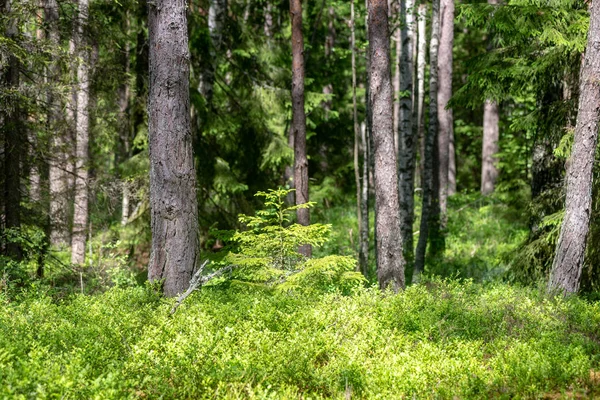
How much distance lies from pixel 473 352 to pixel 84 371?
417 centimetres

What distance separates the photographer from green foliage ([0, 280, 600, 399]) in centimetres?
501

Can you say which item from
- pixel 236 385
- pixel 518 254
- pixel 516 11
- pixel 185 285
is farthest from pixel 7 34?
pixel 518 254

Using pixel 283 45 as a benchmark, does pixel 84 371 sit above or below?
below

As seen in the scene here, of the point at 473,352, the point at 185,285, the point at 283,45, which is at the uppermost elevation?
the point at 283,45

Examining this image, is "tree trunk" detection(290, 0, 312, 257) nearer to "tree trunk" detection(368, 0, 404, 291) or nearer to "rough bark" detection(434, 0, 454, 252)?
"tree trunk" detection(368, 0, 404, 291)

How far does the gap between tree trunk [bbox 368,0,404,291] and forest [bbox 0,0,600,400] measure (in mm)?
34

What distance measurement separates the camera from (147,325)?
6.34m

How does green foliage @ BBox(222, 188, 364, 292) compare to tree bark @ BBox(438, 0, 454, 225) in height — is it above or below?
below

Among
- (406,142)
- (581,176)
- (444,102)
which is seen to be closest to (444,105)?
(444,102)

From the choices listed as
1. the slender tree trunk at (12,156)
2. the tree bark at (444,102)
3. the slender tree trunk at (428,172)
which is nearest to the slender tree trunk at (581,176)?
Result: the slender tree trunk at (428,172)

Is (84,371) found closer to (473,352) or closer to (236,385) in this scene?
(236,385)

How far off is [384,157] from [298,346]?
4.19m

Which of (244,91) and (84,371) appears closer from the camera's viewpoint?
(84,371)

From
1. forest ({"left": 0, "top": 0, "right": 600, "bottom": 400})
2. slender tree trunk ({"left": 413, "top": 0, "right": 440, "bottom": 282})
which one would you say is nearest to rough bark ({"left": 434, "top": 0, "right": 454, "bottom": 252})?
forest ({"left": 0, "top": 0, "right": 600, "bottom": 400})
